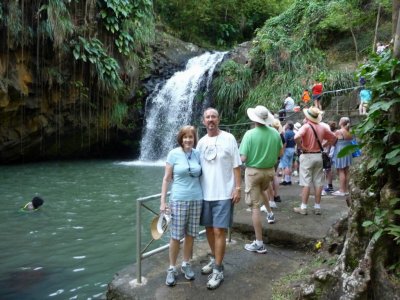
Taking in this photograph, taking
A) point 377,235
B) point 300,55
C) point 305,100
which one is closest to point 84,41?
point 305,100

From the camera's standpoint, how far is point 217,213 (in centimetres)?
410

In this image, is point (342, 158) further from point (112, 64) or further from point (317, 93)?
point (112, 64)

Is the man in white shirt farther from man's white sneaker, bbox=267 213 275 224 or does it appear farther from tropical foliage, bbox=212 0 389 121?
tropical foliage, bbox=212 0 389 121

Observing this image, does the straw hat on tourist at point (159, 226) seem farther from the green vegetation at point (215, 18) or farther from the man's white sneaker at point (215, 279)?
the green vegetation at point (215, 18)

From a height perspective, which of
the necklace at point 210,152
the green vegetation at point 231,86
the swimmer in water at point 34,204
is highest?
the green vegetation at point 231,86

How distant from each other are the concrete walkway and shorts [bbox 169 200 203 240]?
53cm

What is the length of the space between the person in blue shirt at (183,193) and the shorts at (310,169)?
2.41m

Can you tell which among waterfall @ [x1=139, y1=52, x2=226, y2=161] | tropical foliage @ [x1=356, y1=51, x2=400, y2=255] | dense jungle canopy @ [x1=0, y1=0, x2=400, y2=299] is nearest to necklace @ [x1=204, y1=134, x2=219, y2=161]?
tropical foliage @ [x1=356, y1=51, x2=400, y2=255]

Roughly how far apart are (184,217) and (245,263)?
42.2 inches

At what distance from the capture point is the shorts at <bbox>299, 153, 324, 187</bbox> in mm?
6004

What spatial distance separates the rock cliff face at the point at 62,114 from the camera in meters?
15.1

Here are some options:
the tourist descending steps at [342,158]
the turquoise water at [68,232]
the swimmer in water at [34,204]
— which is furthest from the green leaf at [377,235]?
the swimmer in water at [34,204]

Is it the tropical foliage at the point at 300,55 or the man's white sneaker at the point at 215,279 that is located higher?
the tropical foliage at the point at 300,55

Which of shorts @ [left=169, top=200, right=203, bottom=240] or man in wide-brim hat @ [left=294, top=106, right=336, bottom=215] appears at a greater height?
man in wide-brim hat @ [left=294, top=106, right=336, bottom=215]
